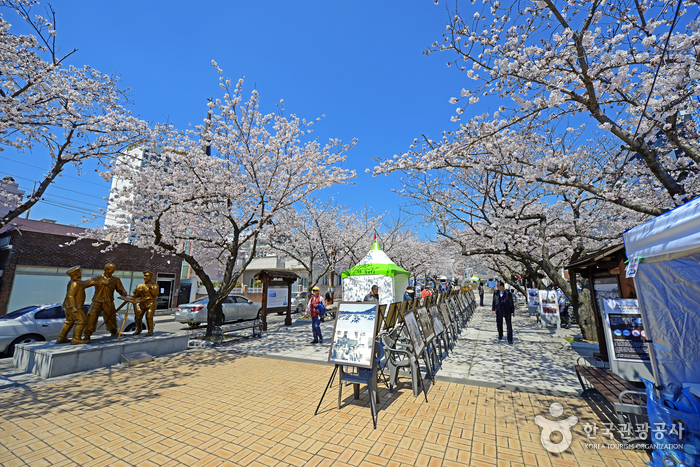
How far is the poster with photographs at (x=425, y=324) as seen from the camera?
6492 mm

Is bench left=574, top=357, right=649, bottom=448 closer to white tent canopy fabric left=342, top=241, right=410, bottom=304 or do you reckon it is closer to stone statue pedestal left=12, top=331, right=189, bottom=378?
stone statue pedestal left=12, top=331, right=189, bottom=378

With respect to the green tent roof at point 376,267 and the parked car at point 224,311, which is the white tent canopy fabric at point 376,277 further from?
the parked car at point 224,311

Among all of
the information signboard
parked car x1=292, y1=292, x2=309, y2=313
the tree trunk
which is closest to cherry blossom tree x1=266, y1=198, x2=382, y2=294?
parked car x1=292, y1=292, x2=309, y2=313

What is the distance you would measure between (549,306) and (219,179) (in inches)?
588

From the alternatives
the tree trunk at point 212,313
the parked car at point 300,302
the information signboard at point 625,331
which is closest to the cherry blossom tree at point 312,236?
the parked car at point 300,302

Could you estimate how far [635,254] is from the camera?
3285mm

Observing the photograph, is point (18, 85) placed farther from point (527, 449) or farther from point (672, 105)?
point (672, 105)

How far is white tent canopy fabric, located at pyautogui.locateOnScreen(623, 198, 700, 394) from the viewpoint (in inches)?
128

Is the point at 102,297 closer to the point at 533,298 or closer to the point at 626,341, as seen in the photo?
the point at 626,341

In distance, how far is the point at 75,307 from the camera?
7117mm

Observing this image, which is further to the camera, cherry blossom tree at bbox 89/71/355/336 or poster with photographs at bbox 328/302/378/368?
cherry blossom tree at bbox 89/71/355/336

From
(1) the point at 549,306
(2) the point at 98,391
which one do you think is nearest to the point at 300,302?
(1) the point at 549,306

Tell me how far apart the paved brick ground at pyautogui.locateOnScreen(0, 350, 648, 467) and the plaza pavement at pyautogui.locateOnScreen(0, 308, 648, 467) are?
0.06 feet

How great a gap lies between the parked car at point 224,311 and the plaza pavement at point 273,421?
6.87 meters
